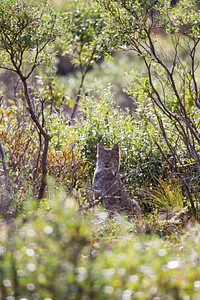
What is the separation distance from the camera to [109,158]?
1126 centimetres

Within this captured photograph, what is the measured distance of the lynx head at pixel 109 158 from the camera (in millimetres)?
11273

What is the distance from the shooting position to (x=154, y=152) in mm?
11609

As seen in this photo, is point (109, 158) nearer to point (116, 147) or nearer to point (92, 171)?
point (116, 147)

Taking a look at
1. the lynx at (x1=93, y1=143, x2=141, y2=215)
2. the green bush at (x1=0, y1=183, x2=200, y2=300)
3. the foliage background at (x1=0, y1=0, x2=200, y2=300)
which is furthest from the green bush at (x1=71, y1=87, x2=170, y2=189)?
the green bush at (x1=0, y1=183, x2=200, y2=300)

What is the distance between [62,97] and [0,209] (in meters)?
9.15

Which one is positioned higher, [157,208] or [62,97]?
[62,97]

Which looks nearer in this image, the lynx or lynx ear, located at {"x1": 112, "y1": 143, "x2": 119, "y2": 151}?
the lynx

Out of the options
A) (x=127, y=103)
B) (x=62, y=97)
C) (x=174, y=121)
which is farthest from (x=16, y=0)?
(x=127, y=103)

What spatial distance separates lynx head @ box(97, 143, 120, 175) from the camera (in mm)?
11273

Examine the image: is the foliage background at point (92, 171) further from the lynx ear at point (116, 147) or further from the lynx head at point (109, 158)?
the lynx ear at point (116, 147)

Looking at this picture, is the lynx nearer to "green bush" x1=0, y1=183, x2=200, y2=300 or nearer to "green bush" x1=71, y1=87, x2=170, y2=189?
"green bush" x1=71, y1=87, x2=170, y2=189

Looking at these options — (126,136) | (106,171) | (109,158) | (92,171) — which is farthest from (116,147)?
(92,171)

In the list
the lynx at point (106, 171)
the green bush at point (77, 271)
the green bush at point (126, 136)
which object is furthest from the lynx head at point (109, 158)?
the green bush at point (77, 271)

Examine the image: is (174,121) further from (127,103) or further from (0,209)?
(127,103)
